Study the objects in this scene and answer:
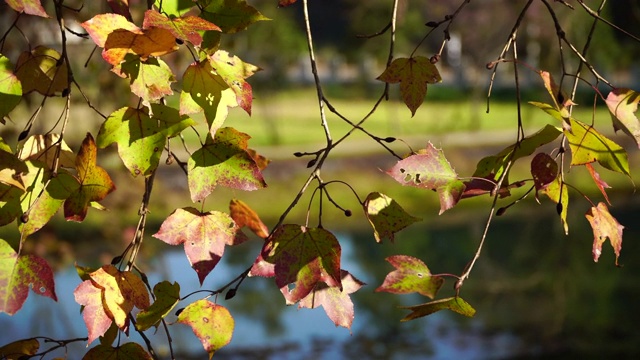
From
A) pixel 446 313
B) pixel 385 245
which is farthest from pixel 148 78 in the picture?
pixel 385 245

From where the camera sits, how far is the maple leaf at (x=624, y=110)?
→ 0.50 meters

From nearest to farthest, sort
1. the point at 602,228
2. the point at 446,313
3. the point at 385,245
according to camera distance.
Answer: the point at 602,228 < the point at 446,313 < the point at 385,245

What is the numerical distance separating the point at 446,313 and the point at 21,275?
5.09 metres

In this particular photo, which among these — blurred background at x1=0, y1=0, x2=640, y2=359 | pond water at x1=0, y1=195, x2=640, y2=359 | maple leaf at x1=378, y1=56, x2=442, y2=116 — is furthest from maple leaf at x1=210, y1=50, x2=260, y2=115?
pond water at x1=0, y1=195, x2=640, y2=359

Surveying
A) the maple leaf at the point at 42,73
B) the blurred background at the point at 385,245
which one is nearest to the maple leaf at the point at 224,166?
the maple leaf at the point at 42,73

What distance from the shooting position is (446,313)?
543 centimetres

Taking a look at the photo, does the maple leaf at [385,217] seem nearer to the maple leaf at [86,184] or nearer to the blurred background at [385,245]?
the maple leaf at [86,184]

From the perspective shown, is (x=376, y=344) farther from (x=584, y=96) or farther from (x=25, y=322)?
(x=584, y=96)

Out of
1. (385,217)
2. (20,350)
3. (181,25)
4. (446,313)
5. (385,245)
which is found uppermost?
(181,25)

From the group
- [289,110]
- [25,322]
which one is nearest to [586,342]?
[25,322]

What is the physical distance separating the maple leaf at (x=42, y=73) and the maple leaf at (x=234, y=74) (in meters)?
0.12

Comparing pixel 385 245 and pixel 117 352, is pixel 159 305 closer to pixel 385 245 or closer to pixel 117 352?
pixel 117 352

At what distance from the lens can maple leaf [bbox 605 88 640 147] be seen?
499 mm

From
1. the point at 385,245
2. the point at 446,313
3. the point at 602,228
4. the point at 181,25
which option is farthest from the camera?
the point at 385,245
